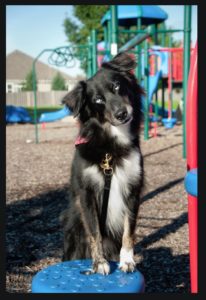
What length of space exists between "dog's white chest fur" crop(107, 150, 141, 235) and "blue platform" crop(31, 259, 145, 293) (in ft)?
1.55

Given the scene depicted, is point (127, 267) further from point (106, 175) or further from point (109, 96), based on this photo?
point (109, 96)

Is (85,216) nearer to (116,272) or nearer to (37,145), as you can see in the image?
(116,272)

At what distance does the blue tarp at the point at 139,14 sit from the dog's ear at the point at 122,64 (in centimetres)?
1549

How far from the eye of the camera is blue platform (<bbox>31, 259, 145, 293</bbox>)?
2211 mm

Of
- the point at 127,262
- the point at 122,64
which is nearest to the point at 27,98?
the point at 122,64

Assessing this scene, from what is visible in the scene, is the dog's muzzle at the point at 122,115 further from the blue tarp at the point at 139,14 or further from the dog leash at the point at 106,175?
the blue tarp at the point at 139,14

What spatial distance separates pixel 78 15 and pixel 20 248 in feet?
110

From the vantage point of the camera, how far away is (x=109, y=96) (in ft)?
10.5

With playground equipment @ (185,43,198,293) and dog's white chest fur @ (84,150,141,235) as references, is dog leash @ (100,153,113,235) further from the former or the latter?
playground equipment @ (185,43,198,293)

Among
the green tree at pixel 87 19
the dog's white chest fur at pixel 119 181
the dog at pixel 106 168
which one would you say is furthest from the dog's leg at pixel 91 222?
the green tree at pixel 87 19

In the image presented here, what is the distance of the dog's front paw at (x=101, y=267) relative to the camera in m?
2.56

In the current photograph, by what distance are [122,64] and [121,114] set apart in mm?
560

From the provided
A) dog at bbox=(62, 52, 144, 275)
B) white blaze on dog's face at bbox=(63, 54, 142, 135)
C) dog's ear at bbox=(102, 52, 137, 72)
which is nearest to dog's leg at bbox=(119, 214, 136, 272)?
dog at bbox=(62, 52, 144, 275)
